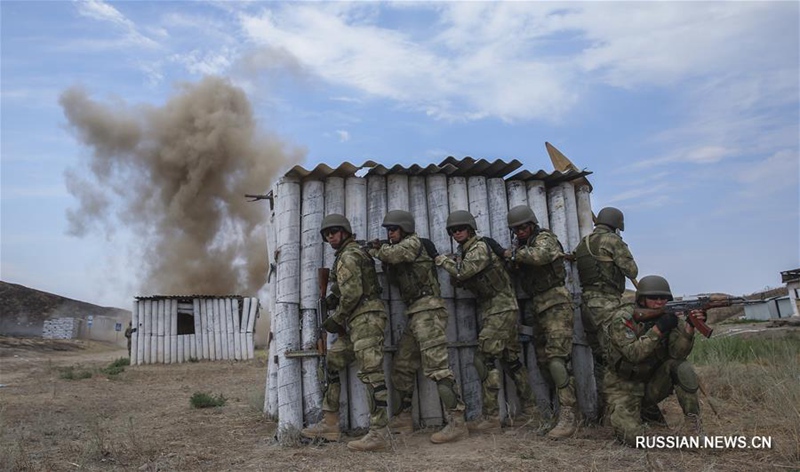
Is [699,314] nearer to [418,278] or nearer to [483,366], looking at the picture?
[483,366]

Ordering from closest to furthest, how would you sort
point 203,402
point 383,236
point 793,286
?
point 383,236, point 203,402, point 793,286

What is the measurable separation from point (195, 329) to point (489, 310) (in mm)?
14072

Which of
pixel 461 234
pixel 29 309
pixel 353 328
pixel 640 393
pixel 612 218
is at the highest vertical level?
pixel 29 309

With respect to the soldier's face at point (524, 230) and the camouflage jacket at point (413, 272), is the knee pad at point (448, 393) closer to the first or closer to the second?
the camouflage jacket at point (413, 272)

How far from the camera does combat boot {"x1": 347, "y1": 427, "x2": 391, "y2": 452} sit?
5.35m

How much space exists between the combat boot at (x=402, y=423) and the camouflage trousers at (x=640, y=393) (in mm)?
1974

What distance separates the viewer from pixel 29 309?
3150 centimetres

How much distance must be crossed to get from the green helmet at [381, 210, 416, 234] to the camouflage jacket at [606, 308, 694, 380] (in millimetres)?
2184

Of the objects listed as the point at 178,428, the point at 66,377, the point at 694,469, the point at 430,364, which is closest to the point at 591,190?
the point at 430,364

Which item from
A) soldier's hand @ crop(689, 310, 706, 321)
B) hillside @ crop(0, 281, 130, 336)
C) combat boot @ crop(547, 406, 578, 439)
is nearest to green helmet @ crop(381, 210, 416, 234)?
combat boot @ crop(547, 406, 578, 439)

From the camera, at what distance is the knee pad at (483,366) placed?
590cm

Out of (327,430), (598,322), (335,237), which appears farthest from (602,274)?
(327,430)

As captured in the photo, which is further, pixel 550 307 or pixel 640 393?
pixel 550 307

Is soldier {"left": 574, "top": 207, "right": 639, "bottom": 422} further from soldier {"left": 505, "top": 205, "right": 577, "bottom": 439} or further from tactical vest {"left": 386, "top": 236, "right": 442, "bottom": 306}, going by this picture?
tactical vest {"left": 386, "top": 236, "right": 442, "bottom": 306}
